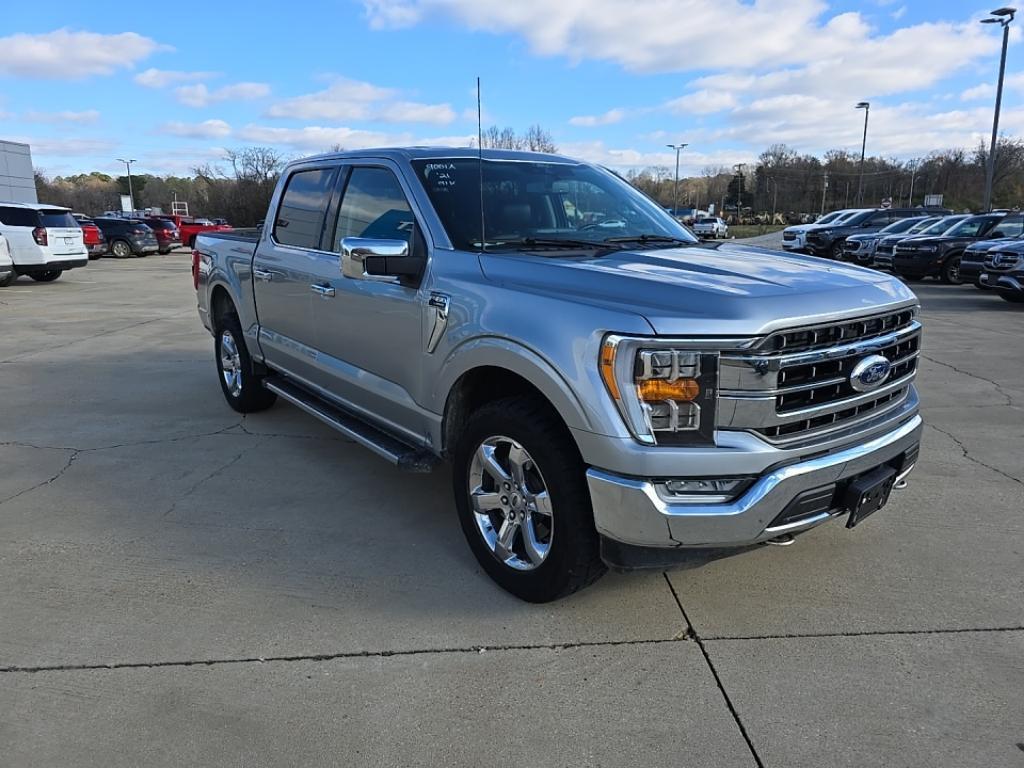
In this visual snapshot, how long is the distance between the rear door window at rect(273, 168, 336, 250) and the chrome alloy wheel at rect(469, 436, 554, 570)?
214 cm

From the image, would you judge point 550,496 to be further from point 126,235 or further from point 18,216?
point 126,235

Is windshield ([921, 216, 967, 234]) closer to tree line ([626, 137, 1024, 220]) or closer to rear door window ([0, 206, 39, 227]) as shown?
rear door window ([0, 206, 39, 227])

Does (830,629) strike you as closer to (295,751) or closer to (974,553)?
(974,553)

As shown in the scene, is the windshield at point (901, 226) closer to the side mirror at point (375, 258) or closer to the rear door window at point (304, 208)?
the rear door window at point (304, 208)

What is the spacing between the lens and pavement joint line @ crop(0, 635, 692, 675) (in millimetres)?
2852

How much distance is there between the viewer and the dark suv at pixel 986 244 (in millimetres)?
15133

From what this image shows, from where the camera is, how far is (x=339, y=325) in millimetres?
4430

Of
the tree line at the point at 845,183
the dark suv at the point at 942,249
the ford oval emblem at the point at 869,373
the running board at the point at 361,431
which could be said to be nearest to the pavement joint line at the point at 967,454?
the ford oval emblem at the point at 869,373

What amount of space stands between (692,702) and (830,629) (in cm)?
82

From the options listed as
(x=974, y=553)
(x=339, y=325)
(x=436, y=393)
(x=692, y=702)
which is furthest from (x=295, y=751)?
(x=974, y=553)

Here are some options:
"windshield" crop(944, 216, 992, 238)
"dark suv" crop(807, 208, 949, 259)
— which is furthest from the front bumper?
"dark suv" crop(807, 208, 949, 259)

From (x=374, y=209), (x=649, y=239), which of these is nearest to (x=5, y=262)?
(x=374, y=209)

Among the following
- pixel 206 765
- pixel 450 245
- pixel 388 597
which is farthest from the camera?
pixel 450 245

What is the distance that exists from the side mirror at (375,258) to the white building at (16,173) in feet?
147
